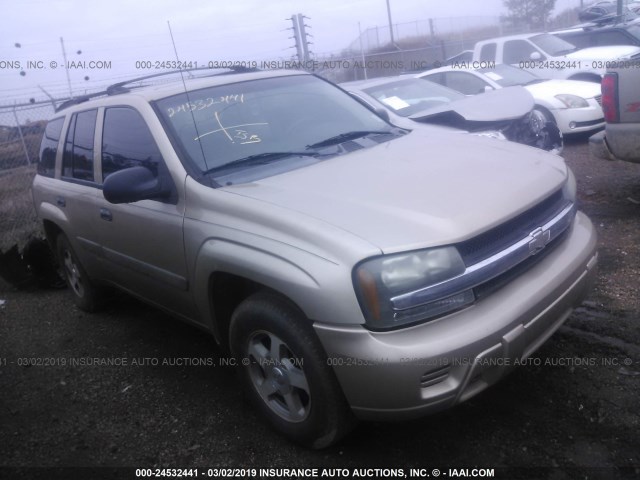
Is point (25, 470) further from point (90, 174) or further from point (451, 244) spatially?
point (451, 244)

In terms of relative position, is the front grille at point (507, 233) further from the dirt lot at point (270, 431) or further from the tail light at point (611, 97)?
the tail light at point (611, 97)

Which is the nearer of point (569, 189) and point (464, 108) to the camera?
point (569, 189)

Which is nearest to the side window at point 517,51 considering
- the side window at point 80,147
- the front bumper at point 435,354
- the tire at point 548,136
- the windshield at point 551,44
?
the windshield at point 551,44

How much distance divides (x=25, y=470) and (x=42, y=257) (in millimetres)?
3542

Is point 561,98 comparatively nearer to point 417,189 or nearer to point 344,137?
point 344,137

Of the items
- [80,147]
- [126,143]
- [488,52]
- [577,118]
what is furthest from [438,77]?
[126,143]

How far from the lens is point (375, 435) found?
2.87 m

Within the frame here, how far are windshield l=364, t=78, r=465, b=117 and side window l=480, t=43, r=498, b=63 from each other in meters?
5.24

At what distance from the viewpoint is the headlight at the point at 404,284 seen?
227 centimetres

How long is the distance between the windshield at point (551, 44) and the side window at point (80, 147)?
397 inches

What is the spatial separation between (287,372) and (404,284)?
0.77m

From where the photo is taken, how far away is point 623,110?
4945 mm

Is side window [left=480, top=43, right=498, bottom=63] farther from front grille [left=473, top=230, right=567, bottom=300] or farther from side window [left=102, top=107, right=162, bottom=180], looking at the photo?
front grille [left=473, top=230, right=567, bottom=300]

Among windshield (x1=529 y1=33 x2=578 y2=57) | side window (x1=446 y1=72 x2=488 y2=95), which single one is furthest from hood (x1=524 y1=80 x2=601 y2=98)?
windshield (x1=529 y1=33 x2=578 y2=57)
